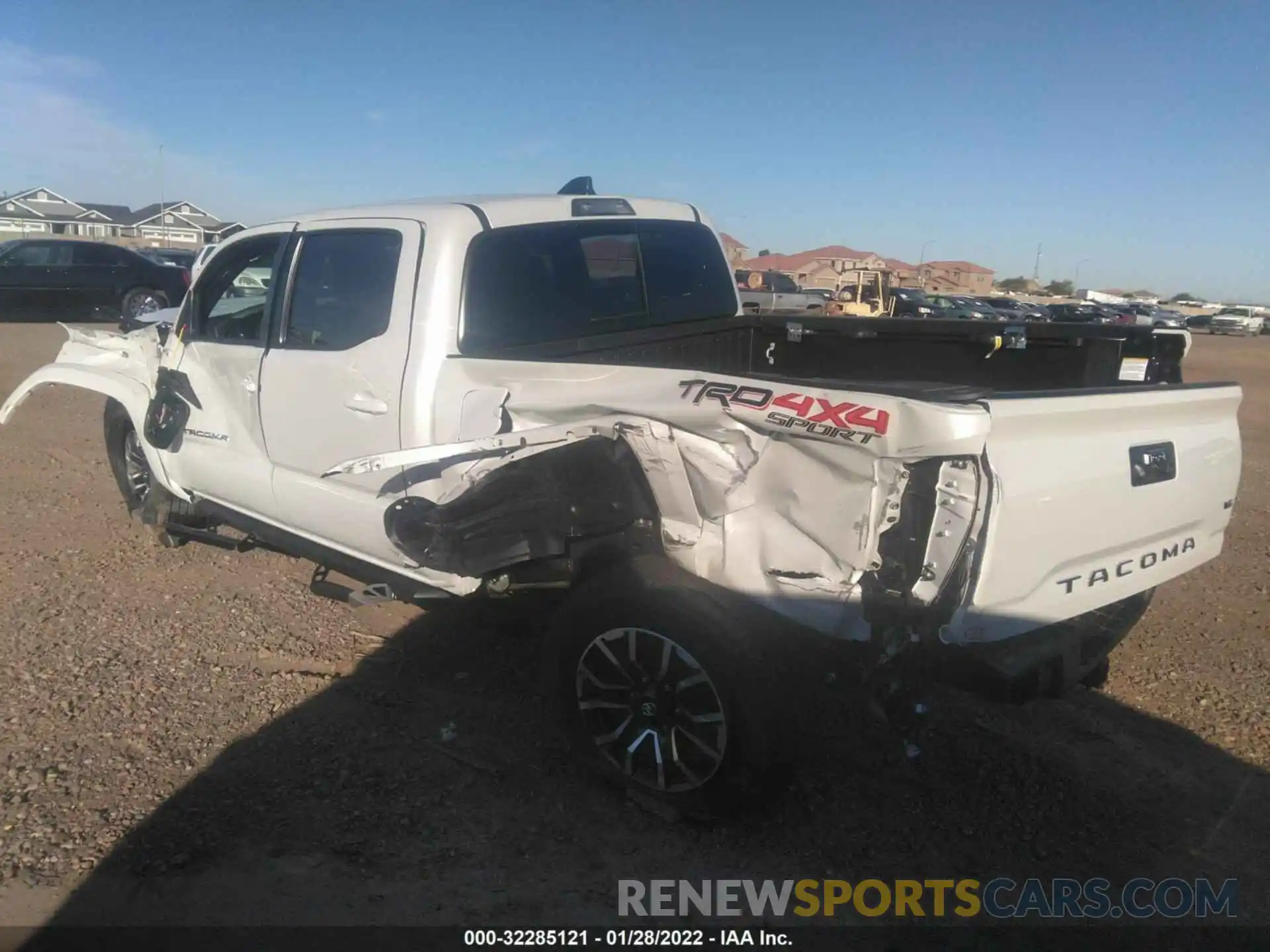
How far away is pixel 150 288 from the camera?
2038 centimetres

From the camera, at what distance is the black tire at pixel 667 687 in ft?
9.86

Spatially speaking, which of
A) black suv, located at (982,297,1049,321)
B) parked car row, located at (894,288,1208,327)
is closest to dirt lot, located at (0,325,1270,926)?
parked car row, located at (894,288,1208,327)

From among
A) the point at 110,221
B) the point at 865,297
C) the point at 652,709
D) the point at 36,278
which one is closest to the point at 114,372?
the point at 652,709

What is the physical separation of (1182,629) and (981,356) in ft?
6.13

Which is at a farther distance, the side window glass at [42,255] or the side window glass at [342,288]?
the side window glass at [42,255]

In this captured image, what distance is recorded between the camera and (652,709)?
10.6 ft

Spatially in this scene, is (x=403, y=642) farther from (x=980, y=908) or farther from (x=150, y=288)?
(x=150, y=288)

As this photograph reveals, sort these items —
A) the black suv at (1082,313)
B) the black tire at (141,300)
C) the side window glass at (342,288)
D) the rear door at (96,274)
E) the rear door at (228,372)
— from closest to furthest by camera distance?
the side window glass at (342,288) → the rear door at (228,372) → the rear door at (96,274) → the black tire at (141,300) → the black suv at (1082,313)

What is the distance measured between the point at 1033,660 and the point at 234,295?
4508 mm

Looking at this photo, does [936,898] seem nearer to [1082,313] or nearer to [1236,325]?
[1082,313]

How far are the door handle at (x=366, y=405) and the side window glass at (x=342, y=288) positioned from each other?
229 millimetres

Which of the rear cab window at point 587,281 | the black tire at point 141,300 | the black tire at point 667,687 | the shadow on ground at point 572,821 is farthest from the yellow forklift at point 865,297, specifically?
the black tire at point 667,687

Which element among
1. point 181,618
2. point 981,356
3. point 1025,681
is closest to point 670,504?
point 1025,681

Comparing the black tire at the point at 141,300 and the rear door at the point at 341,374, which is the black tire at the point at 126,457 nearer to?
the rear door at the point at 341,374
